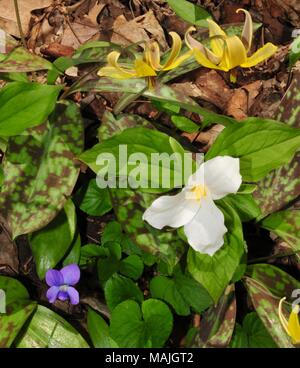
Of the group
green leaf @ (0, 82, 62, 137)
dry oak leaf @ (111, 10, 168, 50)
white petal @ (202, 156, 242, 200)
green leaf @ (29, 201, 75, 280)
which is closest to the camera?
white petal @ (202, 156, 242, 200)

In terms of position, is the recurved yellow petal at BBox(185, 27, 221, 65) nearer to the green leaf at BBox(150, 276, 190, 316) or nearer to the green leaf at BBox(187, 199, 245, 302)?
the green leaf at BBox(187, 199, 245, 302)

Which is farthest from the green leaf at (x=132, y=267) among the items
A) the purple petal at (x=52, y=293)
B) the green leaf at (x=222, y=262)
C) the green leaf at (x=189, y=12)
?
the green leaf at (x=189, y=12)

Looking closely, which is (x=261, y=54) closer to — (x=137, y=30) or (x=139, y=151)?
(x=139, y=151)

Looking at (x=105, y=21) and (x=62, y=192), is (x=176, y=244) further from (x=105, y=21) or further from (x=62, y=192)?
(x=105, y=21)

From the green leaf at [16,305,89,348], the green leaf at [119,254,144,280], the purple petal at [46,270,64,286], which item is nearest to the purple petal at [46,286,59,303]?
the purple petal at [46,270,64,286]

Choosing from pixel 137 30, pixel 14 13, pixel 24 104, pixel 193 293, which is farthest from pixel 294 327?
pixel 14 13

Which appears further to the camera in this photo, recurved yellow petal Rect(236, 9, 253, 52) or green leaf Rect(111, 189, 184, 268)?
green leaf Rect(111, 189, 184, 268)

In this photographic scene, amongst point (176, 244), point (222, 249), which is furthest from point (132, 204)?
point (222, 249)
